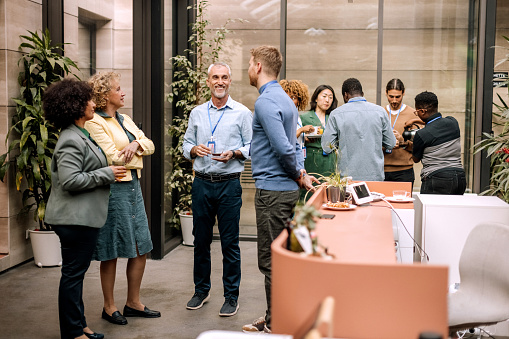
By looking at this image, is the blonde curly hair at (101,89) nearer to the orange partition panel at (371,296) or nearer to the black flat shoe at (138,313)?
the black flat shoe at (138,313)

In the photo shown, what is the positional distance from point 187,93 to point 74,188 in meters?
3.62

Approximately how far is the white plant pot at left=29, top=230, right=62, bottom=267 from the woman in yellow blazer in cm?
166

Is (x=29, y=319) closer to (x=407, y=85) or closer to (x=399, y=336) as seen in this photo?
(x=399, y=336)

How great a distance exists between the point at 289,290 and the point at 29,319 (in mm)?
2943

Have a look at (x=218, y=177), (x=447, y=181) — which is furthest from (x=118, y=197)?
(x=447, y=181)

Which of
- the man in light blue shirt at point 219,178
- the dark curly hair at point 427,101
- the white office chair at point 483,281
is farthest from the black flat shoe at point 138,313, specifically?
the dark curly hair at point 427,101

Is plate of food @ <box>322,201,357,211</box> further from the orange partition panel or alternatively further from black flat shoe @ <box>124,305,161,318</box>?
the orange partition panel

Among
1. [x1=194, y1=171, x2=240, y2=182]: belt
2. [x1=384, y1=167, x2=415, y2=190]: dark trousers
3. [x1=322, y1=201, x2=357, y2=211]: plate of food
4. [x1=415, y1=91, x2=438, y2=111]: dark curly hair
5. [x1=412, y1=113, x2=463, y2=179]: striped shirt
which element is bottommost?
[x1=322, y1=201, x2=357, y2=211]: plate of food

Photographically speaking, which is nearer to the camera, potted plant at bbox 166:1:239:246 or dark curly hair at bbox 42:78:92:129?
dark curly hair at bbox 42:78:92:129

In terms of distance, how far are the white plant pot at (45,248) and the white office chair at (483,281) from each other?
389cm

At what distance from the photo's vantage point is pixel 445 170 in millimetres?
5398

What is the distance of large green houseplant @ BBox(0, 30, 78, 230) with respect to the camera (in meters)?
5.66

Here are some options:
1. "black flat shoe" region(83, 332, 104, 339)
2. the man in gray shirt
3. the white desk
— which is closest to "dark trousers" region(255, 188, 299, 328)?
the white desk

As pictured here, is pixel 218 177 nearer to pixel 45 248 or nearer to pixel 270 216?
pixel 270 216
